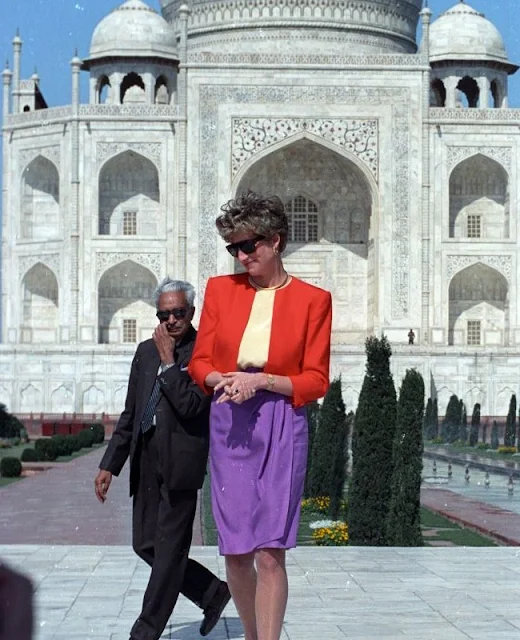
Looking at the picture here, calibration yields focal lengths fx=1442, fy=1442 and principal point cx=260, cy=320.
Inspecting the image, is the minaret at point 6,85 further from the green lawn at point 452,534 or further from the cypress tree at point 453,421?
the green lawn at point 452,534

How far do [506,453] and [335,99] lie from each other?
1279 cm

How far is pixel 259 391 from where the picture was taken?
360 centimetres

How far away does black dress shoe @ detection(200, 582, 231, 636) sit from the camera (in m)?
4.40

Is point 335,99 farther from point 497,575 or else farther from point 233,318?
point 233,318

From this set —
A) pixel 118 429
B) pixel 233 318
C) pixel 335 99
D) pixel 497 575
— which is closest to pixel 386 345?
pixel 497 575

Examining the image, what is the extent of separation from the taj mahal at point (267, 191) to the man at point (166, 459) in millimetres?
23799

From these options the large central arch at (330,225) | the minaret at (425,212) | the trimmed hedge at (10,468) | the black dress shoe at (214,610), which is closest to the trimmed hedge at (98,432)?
the trimmed hedge at (10,468)

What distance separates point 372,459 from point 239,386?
480 cm

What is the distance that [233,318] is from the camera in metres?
3.68

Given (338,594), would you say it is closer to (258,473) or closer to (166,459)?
(166,459)

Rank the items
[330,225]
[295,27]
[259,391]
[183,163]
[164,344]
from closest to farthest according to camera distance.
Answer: [259,391]
[164,344]
[183,163]
[330,225]
[295,27]

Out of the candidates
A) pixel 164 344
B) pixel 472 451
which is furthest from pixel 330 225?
pixel 164 344

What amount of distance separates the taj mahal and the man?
78.1 feet

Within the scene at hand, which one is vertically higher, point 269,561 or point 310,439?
point 269,561
